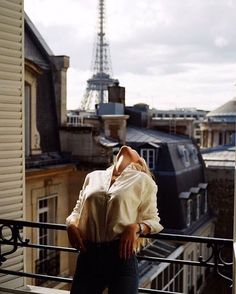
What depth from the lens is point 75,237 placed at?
2.67 m

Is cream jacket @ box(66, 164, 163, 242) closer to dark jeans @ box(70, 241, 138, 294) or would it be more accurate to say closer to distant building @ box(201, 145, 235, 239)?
dark jeans @ box(70, 241, 138, 294)

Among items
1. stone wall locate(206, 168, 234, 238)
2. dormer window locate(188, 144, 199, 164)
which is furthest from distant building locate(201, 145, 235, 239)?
dormer window locate(188, 144, 199, 164)

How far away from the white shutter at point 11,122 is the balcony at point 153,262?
0.39 ft

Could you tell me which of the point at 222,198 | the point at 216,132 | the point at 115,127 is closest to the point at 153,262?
the point at 115,127

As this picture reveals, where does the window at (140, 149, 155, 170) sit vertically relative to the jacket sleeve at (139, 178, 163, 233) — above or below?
below

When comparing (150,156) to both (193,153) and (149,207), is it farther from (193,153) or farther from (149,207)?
(149,207)

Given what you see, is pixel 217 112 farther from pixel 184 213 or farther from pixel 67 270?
pixel 67 270

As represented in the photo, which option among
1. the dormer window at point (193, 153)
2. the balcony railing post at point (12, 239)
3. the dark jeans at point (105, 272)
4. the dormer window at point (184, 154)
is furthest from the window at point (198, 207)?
the dark jeans at point (105, 272)

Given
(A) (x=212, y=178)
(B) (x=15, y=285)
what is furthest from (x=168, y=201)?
(B) (x=15, y=285)

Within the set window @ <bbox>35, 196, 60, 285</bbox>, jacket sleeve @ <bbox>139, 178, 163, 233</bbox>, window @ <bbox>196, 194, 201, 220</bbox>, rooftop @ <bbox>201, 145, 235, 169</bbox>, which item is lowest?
window @ <bbox>196, 194, 201, 220</bbox>

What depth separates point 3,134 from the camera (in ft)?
12.6

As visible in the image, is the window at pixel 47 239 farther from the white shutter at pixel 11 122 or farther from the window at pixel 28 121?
the white shutter at pixel 11 122

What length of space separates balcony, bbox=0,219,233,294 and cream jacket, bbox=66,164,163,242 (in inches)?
18.2

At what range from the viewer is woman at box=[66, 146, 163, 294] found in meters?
2.54
